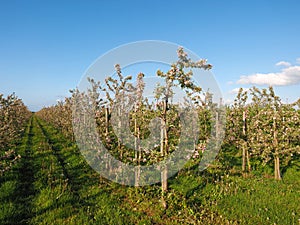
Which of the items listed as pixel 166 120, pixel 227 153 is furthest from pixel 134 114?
pixel 227 153

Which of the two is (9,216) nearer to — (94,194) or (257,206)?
(94,194)

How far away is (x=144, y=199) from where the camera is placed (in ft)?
21.0

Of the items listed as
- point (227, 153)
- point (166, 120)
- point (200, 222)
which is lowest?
point (200, 222)

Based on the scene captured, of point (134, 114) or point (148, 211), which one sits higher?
point (134, 114)

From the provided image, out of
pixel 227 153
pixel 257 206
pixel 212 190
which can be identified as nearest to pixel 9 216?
pixel 212 190

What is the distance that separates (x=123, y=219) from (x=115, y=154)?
370cm

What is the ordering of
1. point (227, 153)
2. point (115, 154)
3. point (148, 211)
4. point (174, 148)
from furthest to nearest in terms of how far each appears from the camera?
point (227, 153), point (115, 154), point (174, 148), point (148, 211)

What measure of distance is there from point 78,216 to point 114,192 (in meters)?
1.84

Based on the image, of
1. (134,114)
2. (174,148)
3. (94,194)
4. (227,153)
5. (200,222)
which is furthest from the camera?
(227,153)

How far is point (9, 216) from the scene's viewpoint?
5.23 m

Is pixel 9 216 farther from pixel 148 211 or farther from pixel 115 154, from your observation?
pixel 115 154

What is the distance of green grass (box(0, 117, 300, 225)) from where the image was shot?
530 cm

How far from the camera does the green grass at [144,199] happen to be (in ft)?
17.4

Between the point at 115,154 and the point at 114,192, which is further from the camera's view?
the point at 115,154
